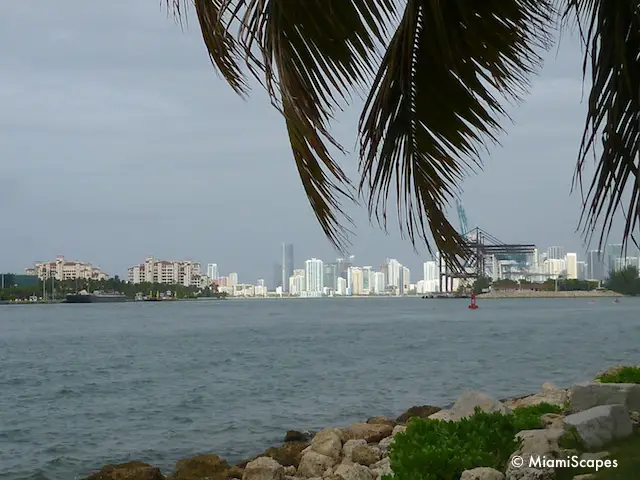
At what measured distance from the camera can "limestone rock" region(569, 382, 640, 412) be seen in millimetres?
6012

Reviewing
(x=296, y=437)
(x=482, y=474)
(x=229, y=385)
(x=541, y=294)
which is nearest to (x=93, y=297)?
(x=541, y=294)

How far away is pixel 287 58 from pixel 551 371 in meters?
22.9

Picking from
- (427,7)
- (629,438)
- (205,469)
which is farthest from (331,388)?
(427,7)

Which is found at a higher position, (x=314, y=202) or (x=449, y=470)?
(x=314, y=202)

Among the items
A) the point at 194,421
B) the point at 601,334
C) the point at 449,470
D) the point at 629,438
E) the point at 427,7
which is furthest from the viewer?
the point at 601,334

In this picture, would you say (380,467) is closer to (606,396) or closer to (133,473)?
(606,396)

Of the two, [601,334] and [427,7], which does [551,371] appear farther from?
[427,7]

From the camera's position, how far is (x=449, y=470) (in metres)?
4.67

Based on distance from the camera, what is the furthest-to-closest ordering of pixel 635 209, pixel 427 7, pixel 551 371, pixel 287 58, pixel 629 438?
pixel 551 371 < pixel 629 438 < pixel 427 7 < pixel 635 209 < pixel 287 58

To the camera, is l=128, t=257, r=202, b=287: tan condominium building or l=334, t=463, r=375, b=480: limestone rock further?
l=128, t=257, r=202, b=287: tan condominium building

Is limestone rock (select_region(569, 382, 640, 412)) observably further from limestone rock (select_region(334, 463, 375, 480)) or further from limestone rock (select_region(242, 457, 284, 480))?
limestone rock (select_region(242, 457, 284, 480))

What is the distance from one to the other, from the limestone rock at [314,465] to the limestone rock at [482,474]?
13.7ft

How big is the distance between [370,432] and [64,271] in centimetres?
15767

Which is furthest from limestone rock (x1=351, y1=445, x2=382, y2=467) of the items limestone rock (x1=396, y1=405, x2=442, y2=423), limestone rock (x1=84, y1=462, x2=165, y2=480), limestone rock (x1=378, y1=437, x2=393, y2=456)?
limestone rock (x1=396, y1=405, x2=442, y2=423)
